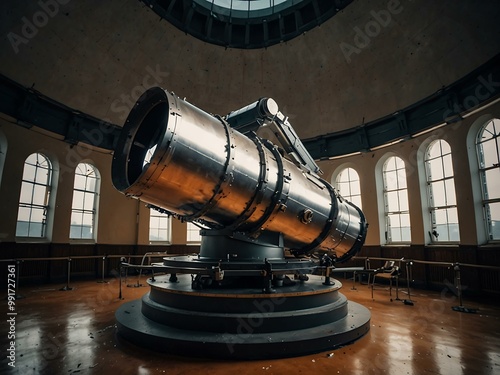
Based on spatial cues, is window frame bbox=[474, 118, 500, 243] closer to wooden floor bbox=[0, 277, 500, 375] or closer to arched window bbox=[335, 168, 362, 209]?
wooden floor bbox=[0, 277, 500, 375]

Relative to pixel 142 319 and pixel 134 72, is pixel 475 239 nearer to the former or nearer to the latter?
pixel 142 319

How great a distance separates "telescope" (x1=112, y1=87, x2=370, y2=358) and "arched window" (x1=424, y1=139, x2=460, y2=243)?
5.31 m

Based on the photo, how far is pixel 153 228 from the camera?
11594 millimetres

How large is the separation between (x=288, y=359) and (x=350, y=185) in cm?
863

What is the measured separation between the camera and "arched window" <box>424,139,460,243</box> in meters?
8.33

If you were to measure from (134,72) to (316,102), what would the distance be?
6.34 m

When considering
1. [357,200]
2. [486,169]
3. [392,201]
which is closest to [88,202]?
[357,200]

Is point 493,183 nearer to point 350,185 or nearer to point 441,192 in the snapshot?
point 441,192

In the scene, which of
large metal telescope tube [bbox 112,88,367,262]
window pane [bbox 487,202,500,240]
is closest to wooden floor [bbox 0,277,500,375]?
large metal telescope tube [bbox 112,88,367,262]

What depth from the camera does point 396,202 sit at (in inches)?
389

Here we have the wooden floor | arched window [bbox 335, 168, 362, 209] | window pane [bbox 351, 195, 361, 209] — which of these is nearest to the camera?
the wooden floor

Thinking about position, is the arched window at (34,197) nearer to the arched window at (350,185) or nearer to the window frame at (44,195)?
the window frame at (44,195)

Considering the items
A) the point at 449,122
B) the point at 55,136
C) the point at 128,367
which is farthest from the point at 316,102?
the point at 128,367

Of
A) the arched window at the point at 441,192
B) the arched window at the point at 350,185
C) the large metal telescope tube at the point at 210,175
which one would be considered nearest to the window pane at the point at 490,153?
the arched window at the point at 441,192
